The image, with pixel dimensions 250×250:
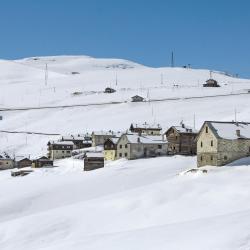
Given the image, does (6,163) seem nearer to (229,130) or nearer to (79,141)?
(79,141)

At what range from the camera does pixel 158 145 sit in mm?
84375

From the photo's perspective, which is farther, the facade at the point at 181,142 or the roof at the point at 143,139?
the facade at the point at 181,142

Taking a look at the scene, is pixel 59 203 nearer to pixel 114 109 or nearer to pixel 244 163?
pixel 244 163

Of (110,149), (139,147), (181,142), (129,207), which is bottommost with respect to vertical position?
(129,207)

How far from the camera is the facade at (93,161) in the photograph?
257 ft

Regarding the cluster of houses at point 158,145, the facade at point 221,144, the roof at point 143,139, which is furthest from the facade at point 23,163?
the facade at point 221,144

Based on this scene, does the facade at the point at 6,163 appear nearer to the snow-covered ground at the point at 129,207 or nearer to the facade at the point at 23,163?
the facade at the point at 23,163

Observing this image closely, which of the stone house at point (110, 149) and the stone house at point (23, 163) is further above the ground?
the stone house at point (110, 149)

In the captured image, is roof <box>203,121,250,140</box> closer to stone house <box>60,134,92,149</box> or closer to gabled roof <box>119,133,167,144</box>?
gabled roof <box>119,133,167,144</box>

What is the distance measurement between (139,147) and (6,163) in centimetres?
3014

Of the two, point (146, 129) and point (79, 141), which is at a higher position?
point (146, 129)

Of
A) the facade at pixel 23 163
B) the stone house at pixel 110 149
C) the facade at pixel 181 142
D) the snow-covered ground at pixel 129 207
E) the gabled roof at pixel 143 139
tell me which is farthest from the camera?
the facade at pixel 23 163

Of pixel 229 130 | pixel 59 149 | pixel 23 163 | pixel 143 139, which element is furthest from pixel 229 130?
pixel 59 149

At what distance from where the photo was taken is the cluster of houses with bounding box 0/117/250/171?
197 ft
